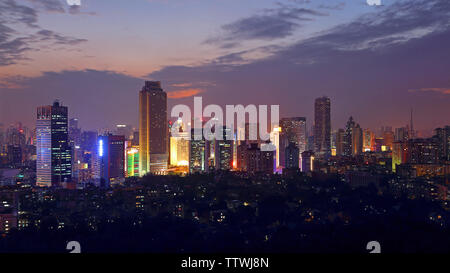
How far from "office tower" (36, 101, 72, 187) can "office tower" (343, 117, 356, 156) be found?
48.3 ft

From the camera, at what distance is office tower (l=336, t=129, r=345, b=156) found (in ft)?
79.4

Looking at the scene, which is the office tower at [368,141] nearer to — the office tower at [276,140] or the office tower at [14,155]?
the office tower at [276,140]

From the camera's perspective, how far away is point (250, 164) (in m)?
17.8

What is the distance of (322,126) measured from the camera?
981 inches

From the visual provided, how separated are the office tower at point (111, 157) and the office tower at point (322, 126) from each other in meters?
11.0

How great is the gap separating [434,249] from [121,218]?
5152 mm

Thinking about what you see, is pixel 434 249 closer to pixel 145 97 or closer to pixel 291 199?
pixel 291 199

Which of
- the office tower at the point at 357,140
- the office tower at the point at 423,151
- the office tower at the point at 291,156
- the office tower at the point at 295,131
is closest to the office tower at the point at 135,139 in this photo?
the office tower at the point at 295,131

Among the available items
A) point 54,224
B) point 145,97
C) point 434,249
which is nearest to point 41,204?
point 54,224

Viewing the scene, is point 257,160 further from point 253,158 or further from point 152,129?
point 152,129

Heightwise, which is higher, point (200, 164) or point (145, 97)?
point (145, 97)

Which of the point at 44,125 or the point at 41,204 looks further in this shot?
the point at 44,125

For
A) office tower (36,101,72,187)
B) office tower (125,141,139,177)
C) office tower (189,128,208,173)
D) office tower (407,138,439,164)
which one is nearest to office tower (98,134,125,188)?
office tower (125,141,139,177)

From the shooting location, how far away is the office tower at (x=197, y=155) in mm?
20578
